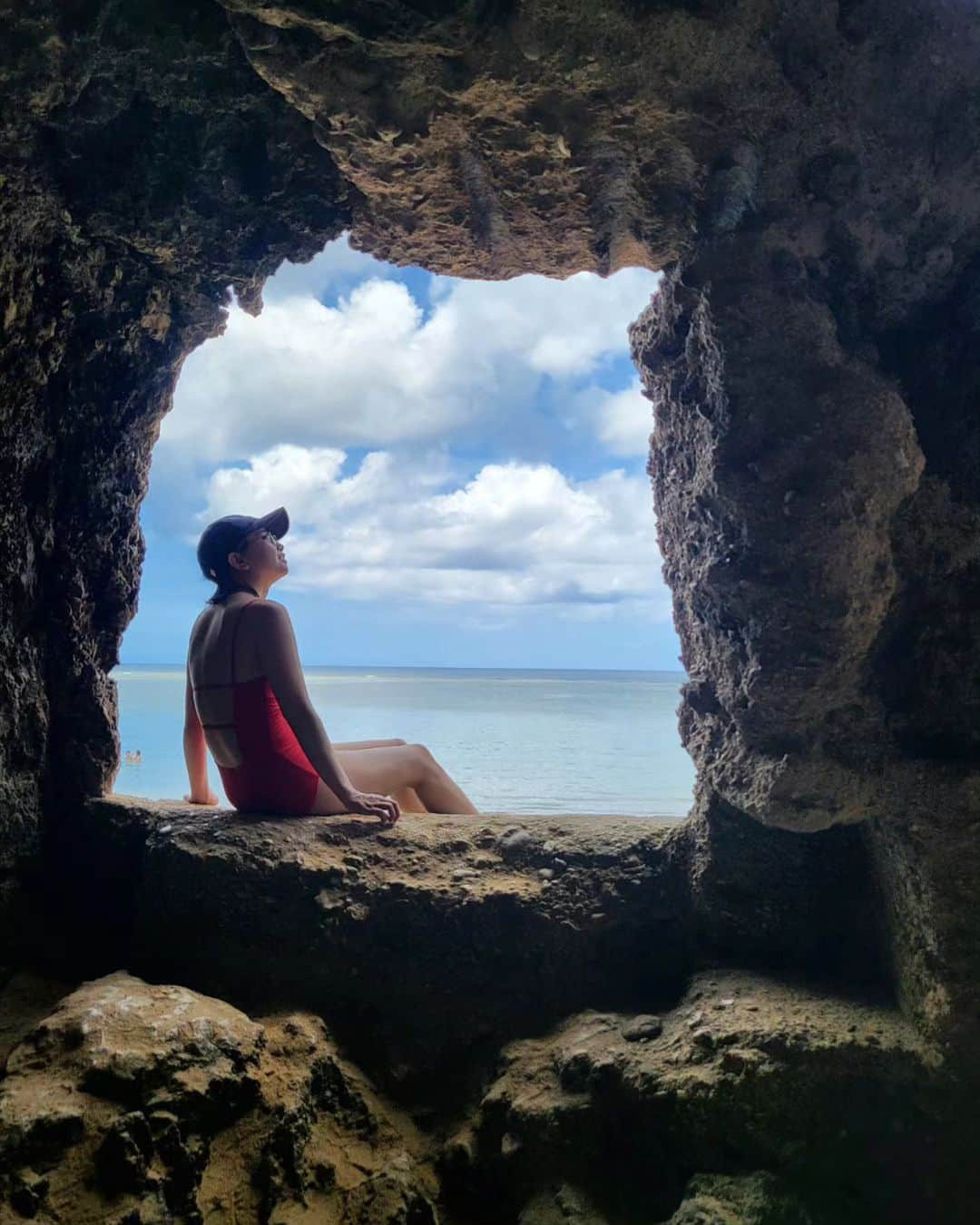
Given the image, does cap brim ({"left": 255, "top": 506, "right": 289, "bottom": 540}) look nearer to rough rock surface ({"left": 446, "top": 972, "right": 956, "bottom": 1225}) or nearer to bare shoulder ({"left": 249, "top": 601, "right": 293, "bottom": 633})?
bare shoulder ({"left": 249, "top": 601, "right": 293, "bottom": 633})

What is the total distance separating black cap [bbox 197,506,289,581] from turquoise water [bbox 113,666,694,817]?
113 centimetres

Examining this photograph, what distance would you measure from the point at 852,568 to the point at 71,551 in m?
2.60

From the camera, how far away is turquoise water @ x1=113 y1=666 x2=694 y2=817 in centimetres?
831

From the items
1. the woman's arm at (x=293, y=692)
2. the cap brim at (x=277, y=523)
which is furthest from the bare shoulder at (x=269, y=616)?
the cap brim at (x=277, y=523)

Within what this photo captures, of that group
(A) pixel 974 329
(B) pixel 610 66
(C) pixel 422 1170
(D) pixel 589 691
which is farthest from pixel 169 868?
(D) pixel 589 691

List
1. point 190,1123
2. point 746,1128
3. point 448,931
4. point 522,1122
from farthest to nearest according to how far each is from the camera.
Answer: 1. point 448,931
2. point 522,1122
3. point 746,1128
4. point 190,1123

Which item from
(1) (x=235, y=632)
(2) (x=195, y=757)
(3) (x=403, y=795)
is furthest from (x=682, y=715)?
(2) (x=195, y=757)

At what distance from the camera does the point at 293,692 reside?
2.86m

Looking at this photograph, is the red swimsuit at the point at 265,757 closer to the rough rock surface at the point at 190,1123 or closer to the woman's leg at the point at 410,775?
the woman's leg at the point at 410,775

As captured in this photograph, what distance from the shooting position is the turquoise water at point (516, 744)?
831cm

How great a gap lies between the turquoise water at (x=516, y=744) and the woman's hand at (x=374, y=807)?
3.61 feet

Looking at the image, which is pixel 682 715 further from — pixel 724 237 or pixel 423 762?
pixel 724 237

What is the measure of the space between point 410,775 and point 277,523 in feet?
3.64

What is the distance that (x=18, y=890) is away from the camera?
277 centimetres
